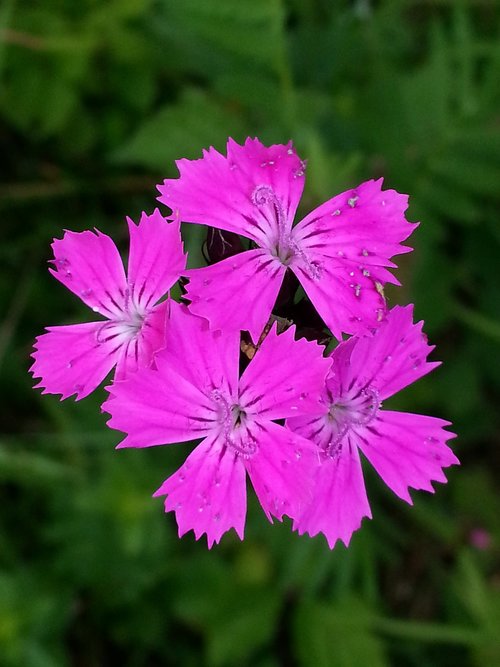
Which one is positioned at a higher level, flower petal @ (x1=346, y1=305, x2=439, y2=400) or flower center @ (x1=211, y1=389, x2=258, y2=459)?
flower petal @ (x1=346, y1=305, x2=439, y2=400)

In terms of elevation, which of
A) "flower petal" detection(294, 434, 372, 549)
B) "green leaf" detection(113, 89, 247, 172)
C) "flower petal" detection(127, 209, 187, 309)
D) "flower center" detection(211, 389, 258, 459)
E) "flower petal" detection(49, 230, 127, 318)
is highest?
"green leaf" detection(113, 89, 247, 172)

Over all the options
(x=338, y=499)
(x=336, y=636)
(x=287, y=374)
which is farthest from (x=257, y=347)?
(x=336, y=636)

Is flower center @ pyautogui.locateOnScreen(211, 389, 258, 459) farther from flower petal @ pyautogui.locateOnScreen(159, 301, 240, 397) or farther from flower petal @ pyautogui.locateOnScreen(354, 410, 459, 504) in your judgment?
flower petal @ pyautogui.locateOnScreen(354, 410, 459, 504)

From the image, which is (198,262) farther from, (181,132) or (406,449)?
(406,449)

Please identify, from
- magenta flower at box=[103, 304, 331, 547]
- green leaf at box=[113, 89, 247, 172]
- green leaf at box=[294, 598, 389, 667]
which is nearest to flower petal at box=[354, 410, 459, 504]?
magenta flower at box=[103, 304, 331, 547]

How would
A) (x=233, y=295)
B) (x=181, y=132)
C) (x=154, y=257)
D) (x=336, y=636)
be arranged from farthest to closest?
(x=336, y=636) < (x=181, y=132) < (x=154, y=257) < (x=233, y=295)

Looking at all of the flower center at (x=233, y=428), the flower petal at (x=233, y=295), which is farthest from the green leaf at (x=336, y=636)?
the flower petal at (x=233, y=295)

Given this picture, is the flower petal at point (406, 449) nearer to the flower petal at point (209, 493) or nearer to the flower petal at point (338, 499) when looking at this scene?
the flower petal at point (338, 499)
